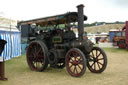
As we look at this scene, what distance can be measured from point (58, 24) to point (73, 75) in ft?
7.76

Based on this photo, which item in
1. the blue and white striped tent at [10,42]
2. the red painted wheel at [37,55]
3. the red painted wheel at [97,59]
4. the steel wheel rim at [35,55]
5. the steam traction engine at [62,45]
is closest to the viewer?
the steam traction engine at [62,45]

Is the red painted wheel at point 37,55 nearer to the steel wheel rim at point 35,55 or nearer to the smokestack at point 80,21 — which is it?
the steel wheel rim at point 35,55

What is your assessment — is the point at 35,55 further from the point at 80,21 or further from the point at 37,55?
the point at 80,21

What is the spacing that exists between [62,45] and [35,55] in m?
1.42

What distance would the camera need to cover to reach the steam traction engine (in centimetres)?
658

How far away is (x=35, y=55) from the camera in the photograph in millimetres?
7840

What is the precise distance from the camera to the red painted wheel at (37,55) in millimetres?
7316

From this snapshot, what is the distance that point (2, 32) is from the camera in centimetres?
1108

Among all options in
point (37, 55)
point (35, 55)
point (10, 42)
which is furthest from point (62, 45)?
point (10, 42)

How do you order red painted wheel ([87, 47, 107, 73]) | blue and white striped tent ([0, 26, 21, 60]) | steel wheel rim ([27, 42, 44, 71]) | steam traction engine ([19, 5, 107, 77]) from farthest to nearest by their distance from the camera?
blue and white striped tent ([0, 26, 21, 60]) → steel wheel rim ([27, 42, 44, 71]) → red painted wheel ([87, 47, 107, 73]) → steam traction engine ([19, 5, 107, 77])

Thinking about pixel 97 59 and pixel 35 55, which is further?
pixel 35 55

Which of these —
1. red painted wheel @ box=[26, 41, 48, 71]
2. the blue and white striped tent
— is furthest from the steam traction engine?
the blue and white striped tent

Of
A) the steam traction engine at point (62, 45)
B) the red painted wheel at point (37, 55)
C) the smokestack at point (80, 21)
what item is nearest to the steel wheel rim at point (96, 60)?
the steam traction engine at point (62, 45)

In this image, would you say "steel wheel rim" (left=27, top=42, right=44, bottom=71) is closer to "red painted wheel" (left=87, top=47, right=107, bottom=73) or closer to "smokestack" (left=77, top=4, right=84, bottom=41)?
"smokestack" (left=77, top=4, right=84, bottom=41)
